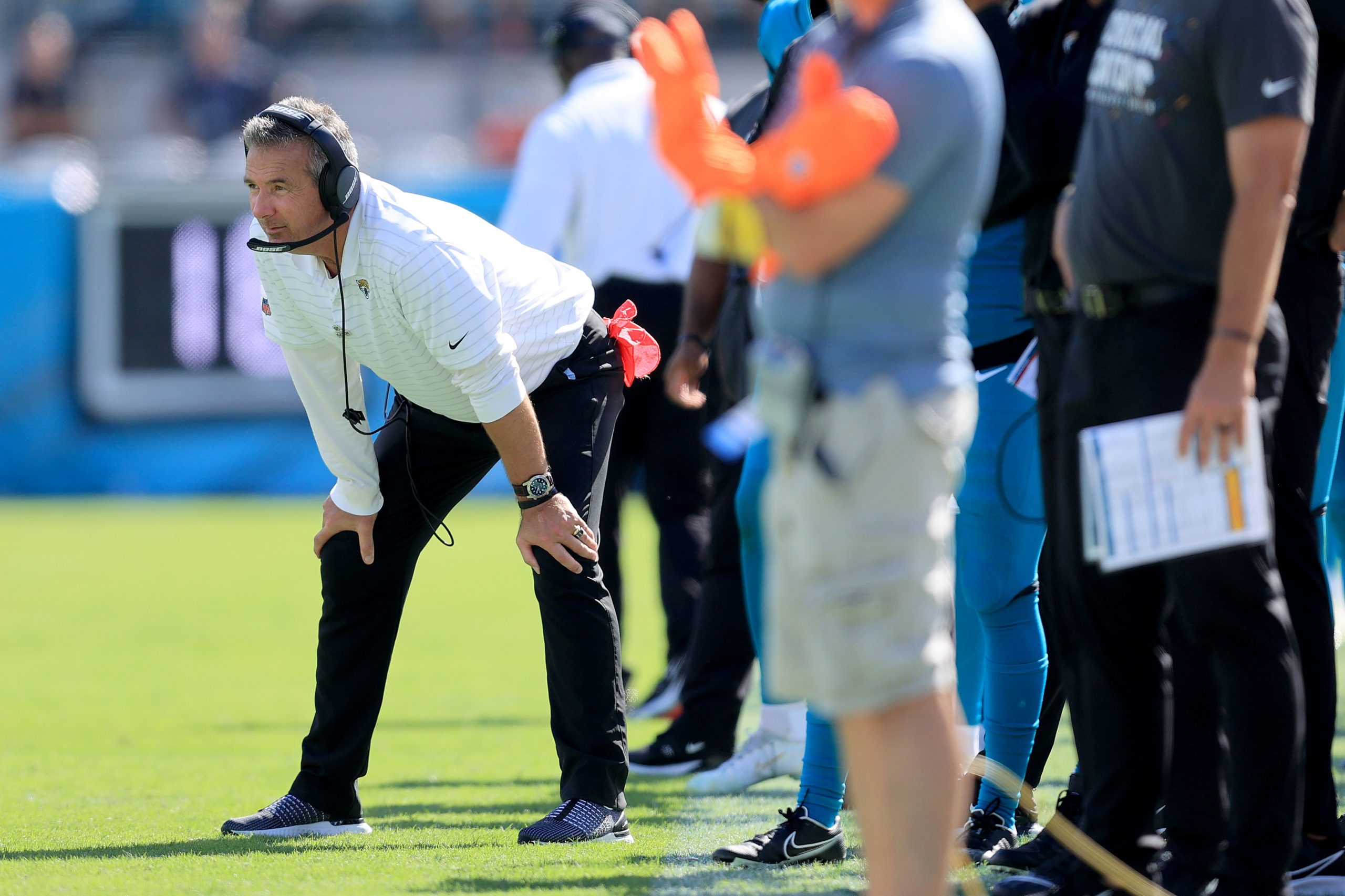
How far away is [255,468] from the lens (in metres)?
13.9

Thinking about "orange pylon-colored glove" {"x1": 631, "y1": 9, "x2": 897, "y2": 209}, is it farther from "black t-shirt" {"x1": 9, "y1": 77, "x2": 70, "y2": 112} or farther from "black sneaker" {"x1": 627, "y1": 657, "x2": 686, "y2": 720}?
"black t-shirt" {"x1": 9, "y1": 77, "x2": 70, "y2": 112}

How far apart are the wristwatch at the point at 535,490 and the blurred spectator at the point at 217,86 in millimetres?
12980

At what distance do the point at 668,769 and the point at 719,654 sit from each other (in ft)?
1.25

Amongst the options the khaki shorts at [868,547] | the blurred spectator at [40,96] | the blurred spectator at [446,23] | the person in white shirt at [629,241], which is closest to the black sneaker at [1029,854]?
the khaki shorts at [868,547]

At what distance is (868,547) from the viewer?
2.41 metres

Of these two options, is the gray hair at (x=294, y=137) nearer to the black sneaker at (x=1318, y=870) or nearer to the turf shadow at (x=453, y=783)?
the turf shadow at (x=453, y=783)

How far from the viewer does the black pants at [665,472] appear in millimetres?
6031

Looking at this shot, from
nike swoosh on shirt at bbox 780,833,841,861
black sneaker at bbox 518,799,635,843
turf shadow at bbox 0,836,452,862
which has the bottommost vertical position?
turf shadow at bbox 0,836,452,862

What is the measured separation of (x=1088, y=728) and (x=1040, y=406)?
0.60 metres

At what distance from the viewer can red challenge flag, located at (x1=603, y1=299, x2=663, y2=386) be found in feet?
14.1

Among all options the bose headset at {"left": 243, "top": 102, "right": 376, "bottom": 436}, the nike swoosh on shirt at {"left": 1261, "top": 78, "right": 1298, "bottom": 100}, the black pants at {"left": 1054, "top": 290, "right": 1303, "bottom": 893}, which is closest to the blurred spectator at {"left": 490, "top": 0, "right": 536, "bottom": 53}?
the bose headset at {"left": 243, "top": 102, "right": 376, "bottom": 436}

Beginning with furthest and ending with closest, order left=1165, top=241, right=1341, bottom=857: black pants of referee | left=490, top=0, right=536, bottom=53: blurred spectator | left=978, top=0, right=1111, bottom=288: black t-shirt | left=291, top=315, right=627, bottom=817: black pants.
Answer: left=490, top=0, right=536, bottom=53: blurred spectator < left=291, top=315, right=627, bottom=817: black pants < left=978, top=0, right=1111, bottom=288: black t-shirt < left=1165, top=241, right=1341, bottom=857: black pants of referee

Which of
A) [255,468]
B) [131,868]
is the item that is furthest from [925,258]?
[255,468]

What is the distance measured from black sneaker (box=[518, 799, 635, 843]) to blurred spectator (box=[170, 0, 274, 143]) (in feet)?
43.0
